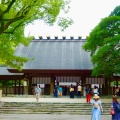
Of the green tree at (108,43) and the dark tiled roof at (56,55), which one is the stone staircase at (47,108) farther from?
the dark tiled roof at (56,55)

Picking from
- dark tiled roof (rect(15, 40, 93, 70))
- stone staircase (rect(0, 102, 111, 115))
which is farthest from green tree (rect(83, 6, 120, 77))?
dark tiled roof (rect(15, 40, 93, 70))

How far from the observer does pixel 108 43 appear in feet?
82.4

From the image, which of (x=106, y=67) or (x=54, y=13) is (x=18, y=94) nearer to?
(x=106, y=67)

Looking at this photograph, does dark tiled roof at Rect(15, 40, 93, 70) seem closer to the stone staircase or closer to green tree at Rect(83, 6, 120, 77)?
green tree at Rect(83, 6, 120, 77)

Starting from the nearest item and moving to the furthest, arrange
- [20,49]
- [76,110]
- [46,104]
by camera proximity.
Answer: [76,110] → [46,104] → [20,49]

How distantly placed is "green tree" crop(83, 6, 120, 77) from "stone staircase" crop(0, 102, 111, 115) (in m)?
4.24

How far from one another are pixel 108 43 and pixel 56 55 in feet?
35.8

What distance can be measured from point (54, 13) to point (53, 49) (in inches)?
926

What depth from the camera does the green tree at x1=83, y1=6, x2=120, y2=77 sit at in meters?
24.7

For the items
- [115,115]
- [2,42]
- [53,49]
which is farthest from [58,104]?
[53,49]

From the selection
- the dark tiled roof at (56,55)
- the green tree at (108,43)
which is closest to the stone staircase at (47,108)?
the green tree at (108,43)

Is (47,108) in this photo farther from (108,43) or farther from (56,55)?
(56,55)

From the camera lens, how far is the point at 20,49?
3694 centimetres

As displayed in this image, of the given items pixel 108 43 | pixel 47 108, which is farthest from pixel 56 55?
pixel 47 108
